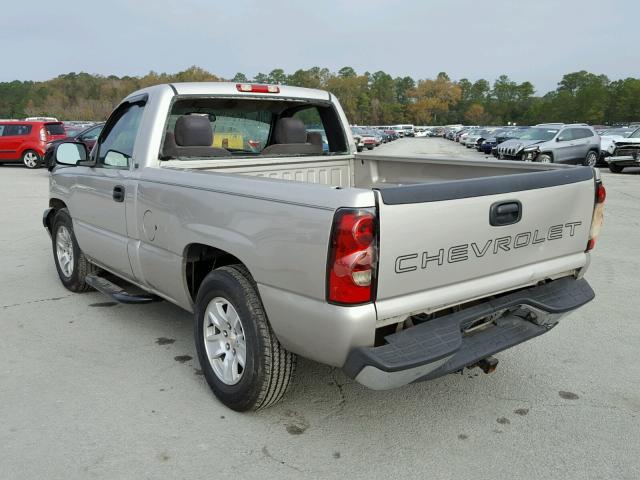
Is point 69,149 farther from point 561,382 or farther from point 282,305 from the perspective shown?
point 561,382

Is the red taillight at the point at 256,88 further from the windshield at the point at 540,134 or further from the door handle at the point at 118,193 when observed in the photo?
the windshield at the point at 540,134

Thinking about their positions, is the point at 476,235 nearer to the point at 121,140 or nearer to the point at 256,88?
the point at 256,88

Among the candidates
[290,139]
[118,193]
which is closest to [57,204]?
[118,193]

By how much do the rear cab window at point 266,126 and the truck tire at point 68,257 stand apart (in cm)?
169

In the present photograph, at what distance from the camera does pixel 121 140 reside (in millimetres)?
4488

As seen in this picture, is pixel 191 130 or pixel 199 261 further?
pixel 191 130

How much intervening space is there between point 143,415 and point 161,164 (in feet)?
5.52

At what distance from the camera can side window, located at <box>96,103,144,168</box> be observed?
4.28 meters

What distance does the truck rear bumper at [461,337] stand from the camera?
2.57 metres

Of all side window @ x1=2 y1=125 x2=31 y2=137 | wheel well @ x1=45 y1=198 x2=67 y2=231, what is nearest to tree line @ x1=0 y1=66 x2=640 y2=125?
side window @ x1=2 y1=125 x2=31 y2=137

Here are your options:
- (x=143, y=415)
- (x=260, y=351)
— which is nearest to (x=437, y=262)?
(x=260, y=351)

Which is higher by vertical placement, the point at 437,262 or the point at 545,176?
the point at 545,176

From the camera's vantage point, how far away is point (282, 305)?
280 centimetres

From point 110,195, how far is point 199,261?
1138mm
